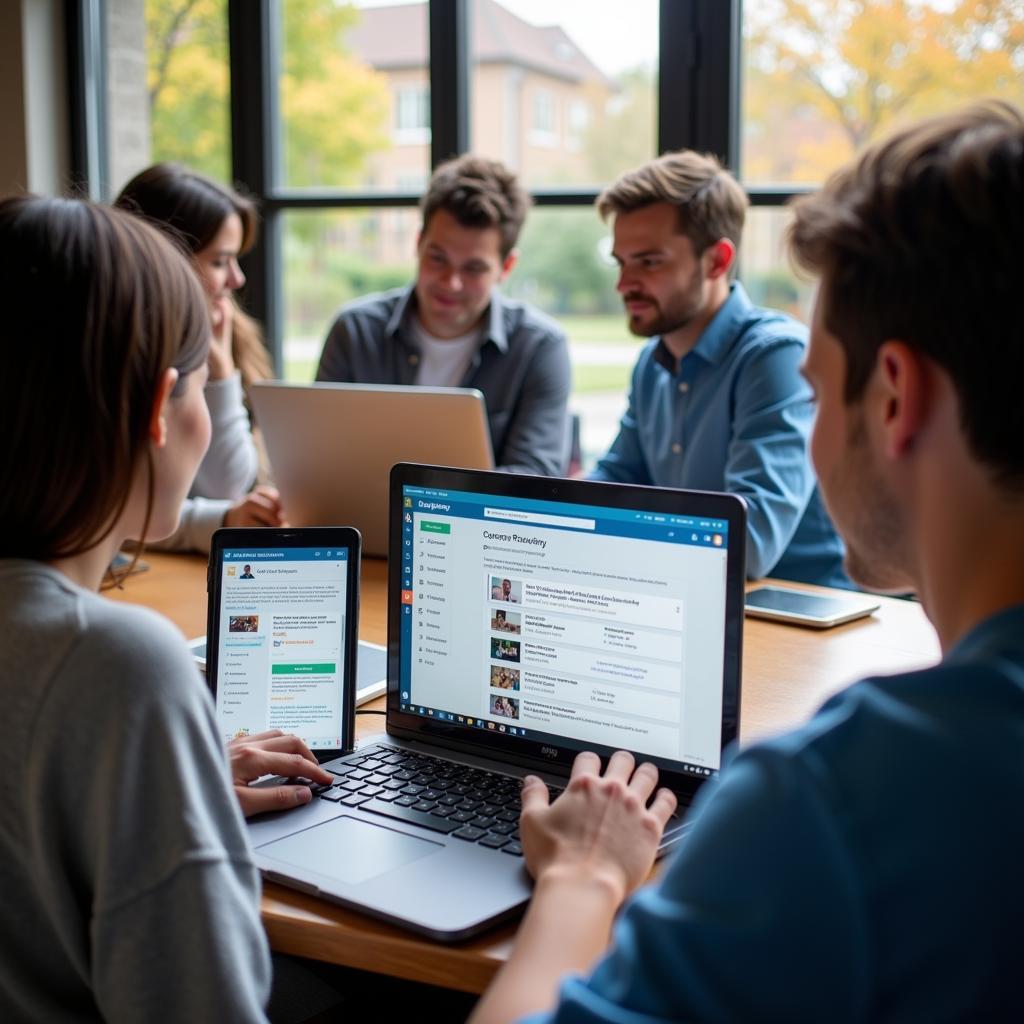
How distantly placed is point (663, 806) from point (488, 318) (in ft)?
7.10

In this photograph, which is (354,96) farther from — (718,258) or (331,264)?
(718,258)

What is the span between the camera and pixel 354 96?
3916 millimetres

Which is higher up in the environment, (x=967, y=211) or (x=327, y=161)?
(x=327, y=161)

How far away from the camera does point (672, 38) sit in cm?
320

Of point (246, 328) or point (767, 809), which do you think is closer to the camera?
point (767, 809)

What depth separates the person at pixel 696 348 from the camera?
8.25 feet

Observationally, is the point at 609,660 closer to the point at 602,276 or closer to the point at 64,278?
the point at 64,278

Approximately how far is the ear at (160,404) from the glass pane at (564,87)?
8.58 ft

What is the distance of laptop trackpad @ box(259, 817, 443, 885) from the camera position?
3.63ft

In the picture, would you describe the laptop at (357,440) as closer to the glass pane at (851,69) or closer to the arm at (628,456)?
the arm at (628,456)

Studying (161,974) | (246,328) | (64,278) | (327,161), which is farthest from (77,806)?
(327,161)

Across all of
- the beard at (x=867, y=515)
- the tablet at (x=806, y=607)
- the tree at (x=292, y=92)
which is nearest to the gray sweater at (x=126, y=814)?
the beard at (x=867, y=515)

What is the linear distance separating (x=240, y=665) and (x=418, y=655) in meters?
0.19

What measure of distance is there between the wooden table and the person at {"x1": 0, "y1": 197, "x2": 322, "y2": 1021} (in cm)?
13
